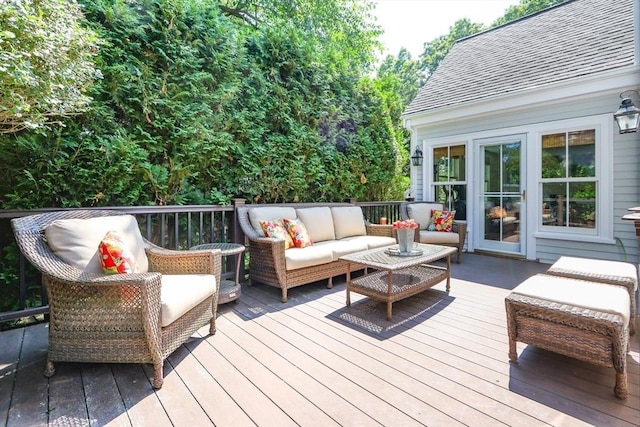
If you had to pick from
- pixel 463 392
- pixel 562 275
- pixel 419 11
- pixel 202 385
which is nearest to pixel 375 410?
pixel 463 392

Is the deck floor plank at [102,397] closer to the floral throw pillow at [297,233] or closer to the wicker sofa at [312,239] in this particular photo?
the wicker sofa at [312,239]

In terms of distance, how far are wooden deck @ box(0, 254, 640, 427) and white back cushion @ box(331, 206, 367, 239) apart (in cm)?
181

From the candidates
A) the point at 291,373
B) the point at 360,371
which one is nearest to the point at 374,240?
the point at 360,371

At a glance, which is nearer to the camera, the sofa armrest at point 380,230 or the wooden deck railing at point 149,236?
the wooden deck railing at point 149,236

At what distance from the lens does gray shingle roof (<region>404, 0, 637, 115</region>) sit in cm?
461

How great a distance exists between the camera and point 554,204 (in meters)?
4.91

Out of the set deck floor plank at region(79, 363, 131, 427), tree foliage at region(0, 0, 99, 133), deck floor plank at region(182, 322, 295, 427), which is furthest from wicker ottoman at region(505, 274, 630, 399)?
tree foliage at region(0, 0, 99, 133)

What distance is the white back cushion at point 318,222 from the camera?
4.07 m

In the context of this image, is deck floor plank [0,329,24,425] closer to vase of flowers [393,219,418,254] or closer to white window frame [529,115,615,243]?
vase of flowers [393,219,418,254]

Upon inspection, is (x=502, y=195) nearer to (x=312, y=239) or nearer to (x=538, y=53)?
(x=538, y=53)

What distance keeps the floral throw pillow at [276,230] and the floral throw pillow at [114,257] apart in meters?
1.54

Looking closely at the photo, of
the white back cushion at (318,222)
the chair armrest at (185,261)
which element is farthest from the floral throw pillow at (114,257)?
the white back cushion at (318,222)

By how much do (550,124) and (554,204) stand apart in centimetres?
122

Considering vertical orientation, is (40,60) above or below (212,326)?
above
